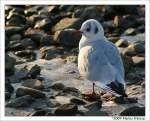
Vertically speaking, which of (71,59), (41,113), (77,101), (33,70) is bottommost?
(41,113)

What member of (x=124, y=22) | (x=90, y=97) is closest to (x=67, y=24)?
(x=124, y=22)

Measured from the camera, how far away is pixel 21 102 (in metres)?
6.44

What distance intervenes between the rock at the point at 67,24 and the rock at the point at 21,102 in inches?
94.0

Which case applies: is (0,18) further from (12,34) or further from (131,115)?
(131,115)

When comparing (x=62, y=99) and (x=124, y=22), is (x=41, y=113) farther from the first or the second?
(x=124, y=22)

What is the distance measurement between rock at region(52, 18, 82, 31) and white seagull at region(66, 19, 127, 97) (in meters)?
1.89

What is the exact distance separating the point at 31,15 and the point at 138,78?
305cm

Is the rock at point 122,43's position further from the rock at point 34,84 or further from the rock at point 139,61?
the rock at point 34,84

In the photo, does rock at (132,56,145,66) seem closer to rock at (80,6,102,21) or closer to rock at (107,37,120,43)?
rock at (107,37,120,43)

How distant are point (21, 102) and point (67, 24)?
2.60m

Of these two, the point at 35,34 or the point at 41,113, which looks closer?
the point at 41,113

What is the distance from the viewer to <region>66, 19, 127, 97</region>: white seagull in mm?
6297

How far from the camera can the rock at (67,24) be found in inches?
343

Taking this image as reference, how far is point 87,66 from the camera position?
21.4ft
